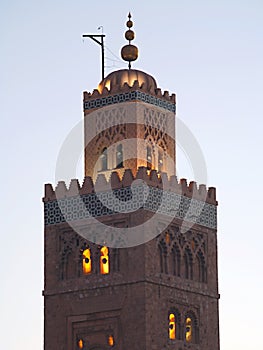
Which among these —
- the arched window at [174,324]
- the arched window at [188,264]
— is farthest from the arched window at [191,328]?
the arched window at [188,264]

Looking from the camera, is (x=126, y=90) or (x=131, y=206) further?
(x=126, y=90)

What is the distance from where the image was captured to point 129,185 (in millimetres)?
46219

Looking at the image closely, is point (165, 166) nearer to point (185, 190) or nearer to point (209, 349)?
point (185, 190)

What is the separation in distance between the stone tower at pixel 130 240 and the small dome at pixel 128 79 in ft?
0.13

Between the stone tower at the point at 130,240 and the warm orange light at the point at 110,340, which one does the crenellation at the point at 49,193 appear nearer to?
the stone tower at the point at 130,240

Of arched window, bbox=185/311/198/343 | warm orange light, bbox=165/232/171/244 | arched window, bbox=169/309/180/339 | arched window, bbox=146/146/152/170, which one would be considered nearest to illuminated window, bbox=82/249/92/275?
warm orange light, bbox=165/232/171/244

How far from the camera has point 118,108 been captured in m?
47.5

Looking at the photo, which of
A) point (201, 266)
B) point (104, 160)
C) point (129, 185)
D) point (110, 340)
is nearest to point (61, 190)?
point (104, 160)

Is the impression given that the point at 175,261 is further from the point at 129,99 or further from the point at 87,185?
the point at 129,99

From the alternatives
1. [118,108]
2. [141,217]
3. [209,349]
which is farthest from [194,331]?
[118,108]

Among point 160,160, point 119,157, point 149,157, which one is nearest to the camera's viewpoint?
point 149,157

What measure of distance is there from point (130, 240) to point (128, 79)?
4912 mm

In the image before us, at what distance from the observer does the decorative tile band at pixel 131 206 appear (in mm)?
46188

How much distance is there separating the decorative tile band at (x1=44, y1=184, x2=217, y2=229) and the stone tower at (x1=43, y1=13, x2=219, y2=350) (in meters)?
0.03
